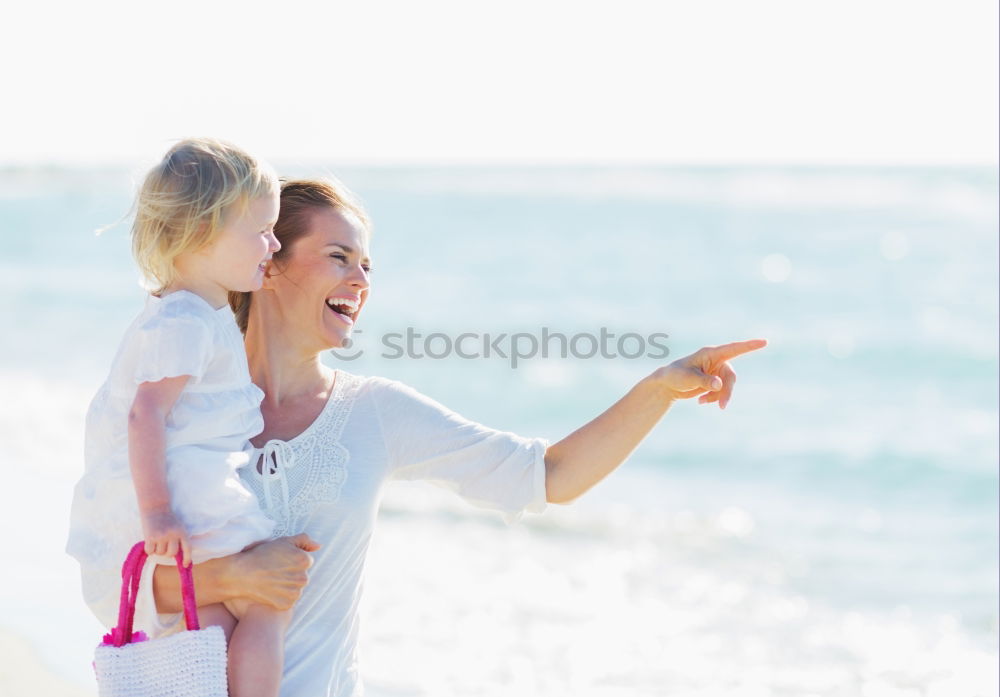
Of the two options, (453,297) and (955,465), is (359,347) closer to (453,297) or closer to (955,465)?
(453,297)

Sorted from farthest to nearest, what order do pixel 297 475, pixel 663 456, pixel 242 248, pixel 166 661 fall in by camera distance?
pixel 663 456 → pixel 297 475 → pixel 242 248 → pixel 166 661

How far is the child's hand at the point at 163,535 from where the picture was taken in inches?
89.8

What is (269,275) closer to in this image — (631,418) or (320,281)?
(320,281)

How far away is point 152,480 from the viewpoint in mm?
2291

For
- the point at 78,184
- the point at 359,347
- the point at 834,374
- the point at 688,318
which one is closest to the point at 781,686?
the point at 834,374

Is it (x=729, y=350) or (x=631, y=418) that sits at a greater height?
(x=729, y=350)

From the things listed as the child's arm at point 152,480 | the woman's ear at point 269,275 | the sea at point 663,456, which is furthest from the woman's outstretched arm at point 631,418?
the sea at point 663,456

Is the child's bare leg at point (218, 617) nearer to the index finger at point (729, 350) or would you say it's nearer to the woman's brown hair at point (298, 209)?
the woman's brown hair at point (298, 209)

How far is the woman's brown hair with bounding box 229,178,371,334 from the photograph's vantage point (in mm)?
2773

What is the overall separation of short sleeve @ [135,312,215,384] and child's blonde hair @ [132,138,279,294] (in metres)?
0.15

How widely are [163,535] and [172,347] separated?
366 mm

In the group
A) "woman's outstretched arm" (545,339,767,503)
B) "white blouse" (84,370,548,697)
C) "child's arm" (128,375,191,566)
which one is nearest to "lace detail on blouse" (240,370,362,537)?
"white blouse" (84,370,548,697)

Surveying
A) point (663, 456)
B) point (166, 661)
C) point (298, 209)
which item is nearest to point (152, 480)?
point (166, 661)

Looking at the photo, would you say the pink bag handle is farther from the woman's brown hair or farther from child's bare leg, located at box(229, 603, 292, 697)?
the woman's brown hair
